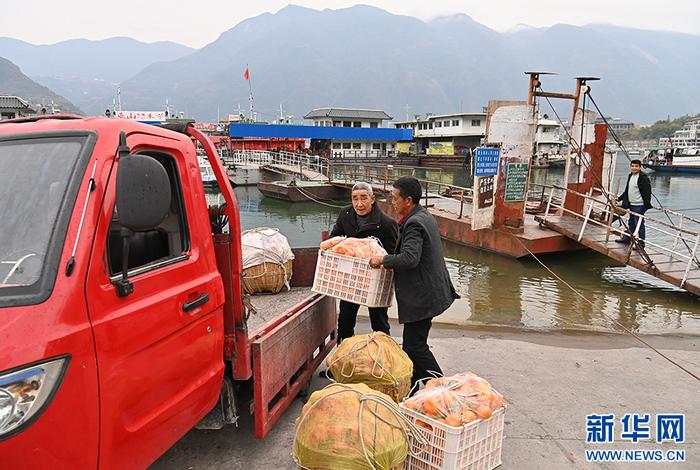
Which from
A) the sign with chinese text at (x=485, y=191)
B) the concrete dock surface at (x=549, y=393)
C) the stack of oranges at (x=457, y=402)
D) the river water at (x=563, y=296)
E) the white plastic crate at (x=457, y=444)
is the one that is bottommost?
the river water at (x=563, y=296)

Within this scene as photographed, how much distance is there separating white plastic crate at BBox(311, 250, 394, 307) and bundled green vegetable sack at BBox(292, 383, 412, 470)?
4.21 feet

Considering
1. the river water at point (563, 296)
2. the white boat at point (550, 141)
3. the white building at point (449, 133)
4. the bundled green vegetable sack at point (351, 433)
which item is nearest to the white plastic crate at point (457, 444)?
the bundled green vegetable sack at point (351, 433)

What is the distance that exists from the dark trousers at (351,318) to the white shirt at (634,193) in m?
8.86

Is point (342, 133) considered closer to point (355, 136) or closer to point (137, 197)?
point (355, 136)

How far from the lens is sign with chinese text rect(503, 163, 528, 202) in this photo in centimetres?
1247

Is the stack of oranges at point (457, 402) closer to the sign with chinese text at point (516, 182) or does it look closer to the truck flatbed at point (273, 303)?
the truck flatbed at point (273, 303)

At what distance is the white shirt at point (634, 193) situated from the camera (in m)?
10.9

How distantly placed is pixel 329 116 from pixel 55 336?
70.0 metres

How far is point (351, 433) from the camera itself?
2.45 meters

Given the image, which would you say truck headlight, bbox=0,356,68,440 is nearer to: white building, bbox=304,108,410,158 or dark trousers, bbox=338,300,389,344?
dark trousers, bbox=338,300,389,344

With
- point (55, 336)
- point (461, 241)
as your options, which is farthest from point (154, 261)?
point (461, 241)

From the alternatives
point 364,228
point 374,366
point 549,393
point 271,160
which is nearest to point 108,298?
point 374,366

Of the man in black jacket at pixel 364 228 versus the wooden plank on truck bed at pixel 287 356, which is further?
the man in black jacket at pixel 364 228

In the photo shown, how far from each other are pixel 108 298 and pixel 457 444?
1929mm
